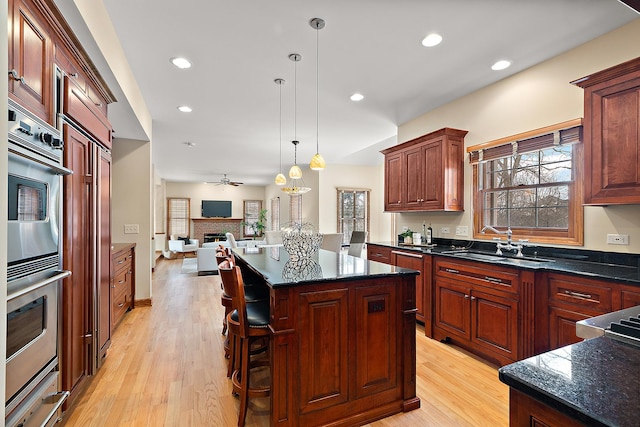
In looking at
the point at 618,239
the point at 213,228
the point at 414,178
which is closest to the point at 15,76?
the point at 414,178

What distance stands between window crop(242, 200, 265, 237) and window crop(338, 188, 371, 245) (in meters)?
5.18

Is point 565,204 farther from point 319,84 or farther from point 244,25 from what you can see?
point 244,25

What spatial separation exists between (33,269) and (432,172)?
12.1ft

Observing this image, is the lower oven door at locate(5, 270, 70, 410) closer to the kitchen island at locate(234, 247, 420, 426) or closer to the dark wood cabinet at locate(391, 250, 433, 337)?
the kitchen island at locate(234, 247, 420, 426)

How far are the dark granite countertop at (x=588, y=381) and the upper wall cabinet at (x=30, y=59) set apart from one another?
202cm

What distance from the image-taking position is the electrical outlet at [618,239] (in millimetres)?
2410

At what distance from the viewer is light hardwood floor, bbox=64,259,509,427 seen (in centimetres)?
202

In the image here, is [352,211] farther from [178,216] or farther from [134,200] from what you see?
[178,216]

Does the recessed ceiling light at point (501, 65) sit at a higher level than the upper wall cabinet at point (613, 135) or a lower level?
higher

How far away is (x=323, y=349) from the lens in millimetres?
1894

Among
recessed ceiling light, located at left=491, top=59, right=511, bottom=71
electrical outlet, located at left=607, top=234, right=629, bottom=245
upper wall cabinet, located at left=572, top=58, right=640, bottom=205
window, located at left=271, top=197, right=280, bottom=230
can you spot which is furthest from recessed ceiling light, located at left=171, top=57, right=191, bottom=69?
window, located at left=271, top=197, right=280, bottom=230

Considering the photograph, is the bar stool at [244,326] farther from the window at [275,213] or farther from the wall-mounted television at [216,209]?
the wall-mounted television at [216,209]

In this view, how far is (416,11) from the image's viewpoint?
2.29 metres

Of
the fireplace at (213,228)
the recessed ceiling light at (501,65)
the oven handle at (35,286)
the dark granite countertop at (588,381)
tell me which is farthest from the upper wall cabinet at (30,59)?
the fireplace at (213,228)
